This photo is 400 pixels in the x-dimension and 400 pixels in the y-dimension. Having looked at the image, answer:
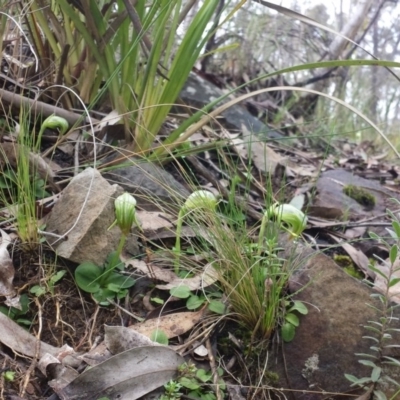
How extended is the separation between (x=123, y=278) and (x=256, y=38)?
12.1ft

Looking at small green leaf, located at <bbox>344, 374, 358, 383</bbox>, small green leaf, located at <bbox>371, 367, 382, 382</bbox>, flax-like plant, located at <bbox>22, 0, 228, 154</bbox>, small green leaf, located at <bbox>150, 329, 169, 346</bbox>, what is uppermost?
flax-like plant, located at <bbox>22, 0, 228, 154</bbox>

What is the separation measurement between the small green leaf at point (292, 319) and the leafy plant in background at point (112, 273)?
0.39 metres

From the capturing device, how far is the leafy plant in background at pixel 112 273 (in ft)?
4.01

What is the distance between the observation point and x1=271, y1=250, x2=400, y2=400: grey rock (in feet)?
3.84

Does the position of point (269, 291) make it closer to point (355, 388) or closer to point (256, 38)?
point (355, 388)

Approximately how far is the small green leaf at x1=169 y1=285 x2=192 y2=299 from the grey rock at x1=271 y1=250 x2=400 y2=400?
262mm

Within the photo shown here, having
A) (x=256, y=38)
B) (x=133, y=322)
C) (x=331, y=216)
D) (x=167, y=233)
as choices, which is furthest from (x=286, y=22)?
(x=133, y=322)

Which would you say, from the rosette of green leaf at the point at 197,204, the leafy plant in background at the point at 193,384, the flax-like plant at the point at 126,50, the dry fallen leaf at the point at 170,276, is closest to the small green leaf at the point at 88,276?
the dry fallen leaf at the point at 170,276

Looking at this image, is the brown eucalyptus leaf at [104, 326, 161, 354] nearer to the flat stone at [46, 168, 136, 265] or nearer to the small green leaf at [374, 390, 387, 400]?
the flat stone at [46, 168, 136, 265]

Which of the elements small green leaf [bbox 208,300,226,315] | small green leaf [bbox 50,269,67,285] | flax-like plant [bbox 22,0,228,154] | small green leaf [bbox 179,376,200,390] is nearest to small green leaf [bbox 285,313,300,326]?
small green leaf [bbox 208,300,226,315]

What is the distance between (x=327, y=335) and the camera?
1.22m

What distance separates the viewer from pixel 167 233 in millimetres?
1496

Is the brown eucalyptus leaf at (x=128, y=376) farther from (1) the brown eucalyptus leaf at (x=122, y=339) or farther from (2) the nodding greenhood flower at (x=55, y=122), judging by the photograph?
(2) the nodding greenhood flower at (x=55, y=122)

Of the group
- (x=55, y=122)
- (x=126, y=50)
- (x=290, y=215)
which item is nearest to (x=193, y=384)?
(x=290, y=215)
